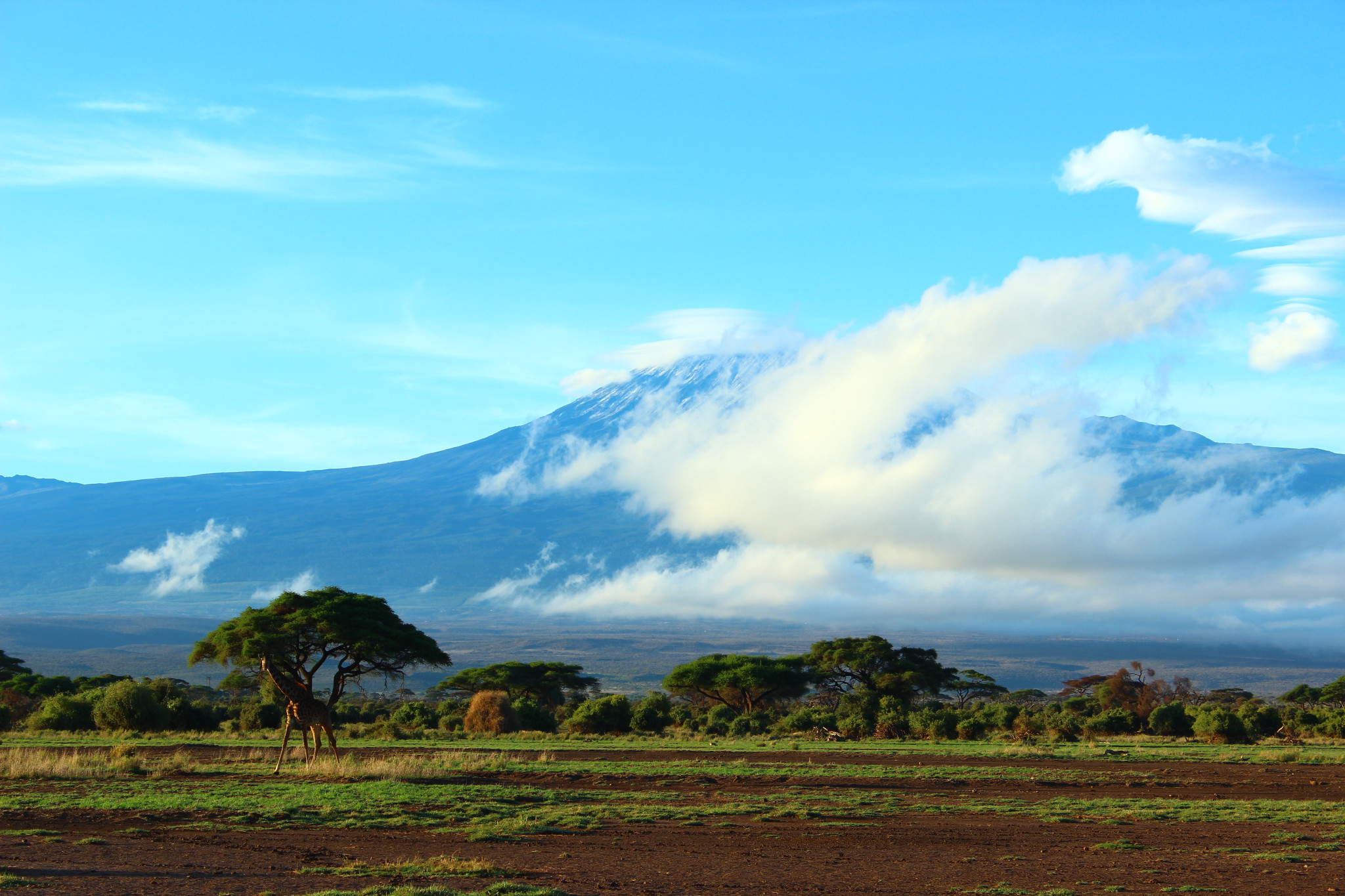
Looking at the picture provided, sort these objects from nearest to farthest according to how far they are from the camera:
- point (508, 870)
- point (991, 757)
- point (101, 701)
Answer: point (508, 870)
point (991, 757)
point (101, 701)

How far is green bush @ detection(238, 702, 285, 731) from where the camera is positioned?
3634cm

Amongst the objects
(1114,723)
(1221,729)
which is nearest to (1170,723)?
(1114,723)

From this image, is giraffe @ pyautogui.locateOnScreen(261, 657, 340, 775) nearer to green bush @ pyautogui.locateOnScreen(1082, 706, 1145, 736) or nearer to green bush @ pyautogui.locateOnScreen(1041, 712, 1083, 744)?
green bush @ pyautogui.locateOnScreen(1041, 712, 1083, 744)

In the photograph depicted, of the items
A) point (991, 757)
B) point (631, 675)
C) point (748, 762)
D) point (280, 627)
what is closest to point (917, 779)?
point (748, 762)

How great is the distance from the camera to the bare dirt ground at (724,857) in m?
11.2

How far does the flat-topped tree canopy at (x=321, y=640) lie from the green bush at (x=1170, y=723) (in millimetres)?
24665

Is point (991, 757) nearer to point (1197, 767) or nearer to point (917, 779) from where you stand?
point (1197, 767)

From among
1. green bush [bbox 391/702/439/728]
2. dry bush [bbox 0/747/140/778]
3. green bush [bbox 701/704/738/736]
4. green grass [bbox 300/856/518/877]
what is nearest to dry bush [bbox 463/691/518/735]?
green bush [bbox 391/702/439/728]

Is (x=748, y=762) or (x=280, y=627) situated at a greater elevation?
(x=280, y=627)

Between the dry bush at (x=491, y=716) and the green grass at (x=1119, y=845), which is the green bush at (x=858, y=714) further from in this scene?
the green grass at (x=1119, y=845)

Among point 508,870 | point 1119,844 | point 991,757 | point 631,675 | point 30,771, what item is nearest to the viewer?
point 508,870

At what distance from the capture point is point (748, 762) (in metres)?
25.1

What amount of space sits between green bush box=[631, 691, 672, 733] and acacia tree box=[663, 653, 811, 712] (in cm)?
780

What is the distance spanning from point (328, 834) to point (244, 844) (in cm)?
113
